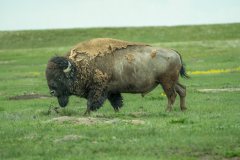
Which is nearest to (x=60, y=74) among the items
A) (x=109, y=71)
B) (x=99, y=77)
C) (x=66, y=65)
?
(x=66, y=65)

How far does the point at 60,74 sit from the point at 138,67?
8.79 feet

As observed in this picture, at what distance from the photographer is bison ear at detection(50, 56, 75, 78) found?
10164mm

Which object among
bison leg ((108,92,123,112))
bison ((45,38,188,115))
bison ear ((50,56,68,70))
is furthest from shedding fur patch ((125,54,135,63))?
bison ear ((50,56,68,70))

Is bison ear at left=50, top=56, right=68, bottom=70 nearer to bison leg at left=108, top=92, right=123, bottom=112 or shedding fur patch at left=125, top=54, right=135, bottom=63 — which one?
bison leg at left=108, top=92, right=123, bottom=112

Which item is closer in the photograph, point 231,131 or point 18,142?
point 18,142

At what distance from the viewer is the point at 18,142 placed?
6715 mm

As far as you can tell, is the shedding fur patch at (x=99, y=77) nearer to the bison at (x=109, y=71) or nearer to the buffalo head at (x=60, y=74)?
the bison at (x=109, y=71)

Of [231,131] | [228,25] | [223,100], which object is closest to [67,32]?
[228,25]

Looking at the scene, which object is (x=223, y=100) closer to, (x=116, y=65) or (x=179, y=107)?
(x=179, y=107)

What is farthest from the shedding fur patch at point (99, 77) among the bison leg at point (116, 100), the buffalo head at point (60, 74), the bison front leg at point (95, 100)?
the bison leg at point (116, 100)

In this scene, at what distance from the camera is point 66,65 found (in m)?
10.2

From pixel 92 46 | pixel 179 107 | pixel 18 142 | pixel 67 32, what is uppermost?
pixel 92 46

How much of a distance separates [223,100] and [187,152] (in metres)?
7.13

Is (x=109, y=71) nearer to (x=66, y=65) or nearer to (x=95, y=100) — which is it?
(x=95, y=100)
